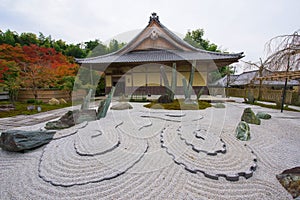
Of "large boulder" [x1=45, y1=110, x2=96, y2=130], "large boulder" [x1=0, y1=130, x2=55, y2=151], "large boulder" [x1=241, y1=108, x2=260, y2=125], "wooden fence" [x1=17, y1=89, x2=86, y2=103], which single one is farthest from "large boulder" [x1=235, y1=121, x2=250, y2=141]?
"wooden fence" [x1=17, y1=89, x2=86, y2=103]

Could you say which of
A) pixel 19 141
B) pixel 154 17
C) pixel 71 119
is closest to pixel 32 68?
pixel 71 119

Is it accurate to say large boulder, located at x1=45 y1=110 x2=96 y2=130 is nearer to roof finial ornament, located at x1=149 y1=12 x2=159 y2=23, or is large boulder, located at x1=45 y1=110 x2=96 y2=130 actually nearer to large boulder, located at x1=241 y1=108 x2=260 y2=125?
large boulder, located at x1=241 y1=108 x2=260 y2=125

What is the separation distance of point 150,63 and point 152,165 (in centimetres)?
846

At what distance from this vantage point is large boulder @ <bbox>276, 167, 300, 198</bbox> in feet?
4.91

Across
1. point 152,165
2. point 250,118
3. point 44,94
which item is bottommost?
point 152,165

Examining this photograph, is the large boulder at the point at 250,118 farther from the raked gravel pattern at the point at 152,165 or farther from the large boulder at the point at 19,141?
the large boulder at the point at 19,141

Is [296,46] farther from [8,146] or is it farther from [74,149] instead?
[8,146]

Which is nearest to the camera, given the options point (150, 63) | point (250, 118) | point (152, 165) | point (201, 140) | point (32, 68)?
point (152, 165)

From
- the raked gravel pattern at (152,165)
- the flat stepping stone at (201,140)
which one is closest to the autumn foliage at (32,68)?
the raked gravel pattern at (152,165)

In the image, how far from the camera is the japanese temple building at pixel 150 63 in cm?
974

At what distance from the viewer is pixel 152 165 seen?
2.02 metres

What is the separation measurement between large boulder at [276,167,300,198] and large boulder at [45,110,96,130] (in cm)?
398

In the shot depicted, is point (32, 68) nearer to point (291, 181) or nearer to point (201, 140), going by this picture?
point (201, 140)

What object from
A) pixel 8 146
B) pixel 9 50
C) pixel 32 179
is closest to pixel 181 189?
pixel 32 179
